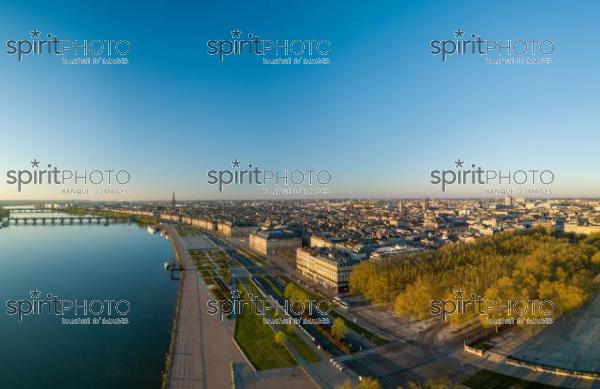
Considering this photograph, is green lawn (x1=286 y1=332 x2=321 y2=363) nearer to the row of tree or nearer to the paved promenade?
the paved promenade

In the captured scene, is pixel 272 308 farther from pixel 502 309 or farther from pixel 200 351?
pixel 502 309

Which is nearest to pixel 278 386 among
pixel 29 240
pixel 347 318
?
pixel 347 318

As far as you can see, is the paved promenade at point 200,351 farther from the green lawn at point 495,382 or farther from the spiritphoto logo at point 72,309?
the green lawn at point 495,382

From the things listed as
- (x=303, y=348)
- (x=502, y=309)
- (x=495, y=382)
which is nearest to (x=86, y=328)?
(x=303, y=348)

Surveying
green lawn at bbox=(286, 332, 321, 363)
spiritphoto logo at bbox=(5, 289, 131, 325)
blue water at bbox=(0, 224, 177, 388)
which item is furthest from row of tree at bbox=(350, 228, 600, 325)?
spiritphoto logo at bbox=(5, 289, 131, 325)

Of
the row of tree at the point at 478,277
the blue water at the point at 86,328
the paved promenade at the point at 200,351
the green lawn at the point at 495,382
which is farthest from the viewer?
the row of tree at the point at 478,277

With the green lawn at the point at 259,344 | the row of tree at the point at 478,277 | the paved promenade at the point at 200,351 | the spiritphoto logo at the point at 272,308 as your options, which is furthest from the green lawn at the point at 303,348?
the row of tree at the point at 478,277
